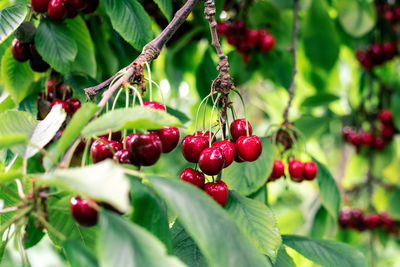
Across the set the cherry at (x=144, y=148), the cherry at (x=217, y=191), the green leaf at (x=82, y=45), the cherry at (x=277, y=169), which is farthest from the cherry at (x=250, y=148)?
the green leaf at (x=82, y=45)

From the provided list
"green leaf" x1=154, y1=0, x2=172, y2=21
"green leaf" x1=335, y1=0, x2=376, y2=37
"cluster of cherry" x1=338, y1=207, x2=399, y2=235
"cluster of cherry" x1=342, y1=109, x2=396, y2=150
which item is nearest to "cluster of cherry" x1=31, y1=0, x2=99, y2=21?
"green leaf" x1=154, y1=0, x2=172, y2=21

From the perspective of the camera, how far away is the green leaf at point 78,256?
651mm

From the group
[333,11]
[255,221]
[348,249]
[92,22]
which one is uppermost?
[333,11]

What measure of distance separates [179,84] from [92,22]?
2.23 ft

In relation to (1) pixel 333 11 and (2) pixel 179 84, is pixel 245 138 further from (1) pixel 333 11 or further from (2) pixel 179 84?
(1) pixel 333 11

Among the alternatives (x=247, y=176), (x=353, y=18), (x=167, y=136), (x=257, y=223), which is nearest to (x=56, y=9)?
(x=167, y=136)

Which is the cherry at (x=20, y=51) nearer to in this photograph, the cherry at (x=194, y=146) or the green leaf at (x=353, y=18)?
the cherry at (x=194, y=146)

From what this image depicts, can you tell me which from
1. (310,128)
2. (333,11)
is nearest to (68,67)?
(310,128)

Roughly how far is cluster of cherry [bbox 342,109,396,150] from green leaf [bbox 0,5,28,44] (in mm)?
2306

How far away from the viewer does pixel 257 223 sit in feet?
3.24

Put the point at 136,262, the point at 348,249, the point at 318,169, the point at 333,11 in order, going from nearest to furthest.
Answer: the point at 136,262
the point at 348,249
the point at 318,169
the point at 333,11

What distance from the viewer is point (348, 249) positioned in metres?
1.26

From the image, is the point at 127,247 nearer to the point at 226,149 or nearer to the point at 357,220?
the point at 226,149

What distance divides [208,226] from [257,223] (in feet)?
1.32
